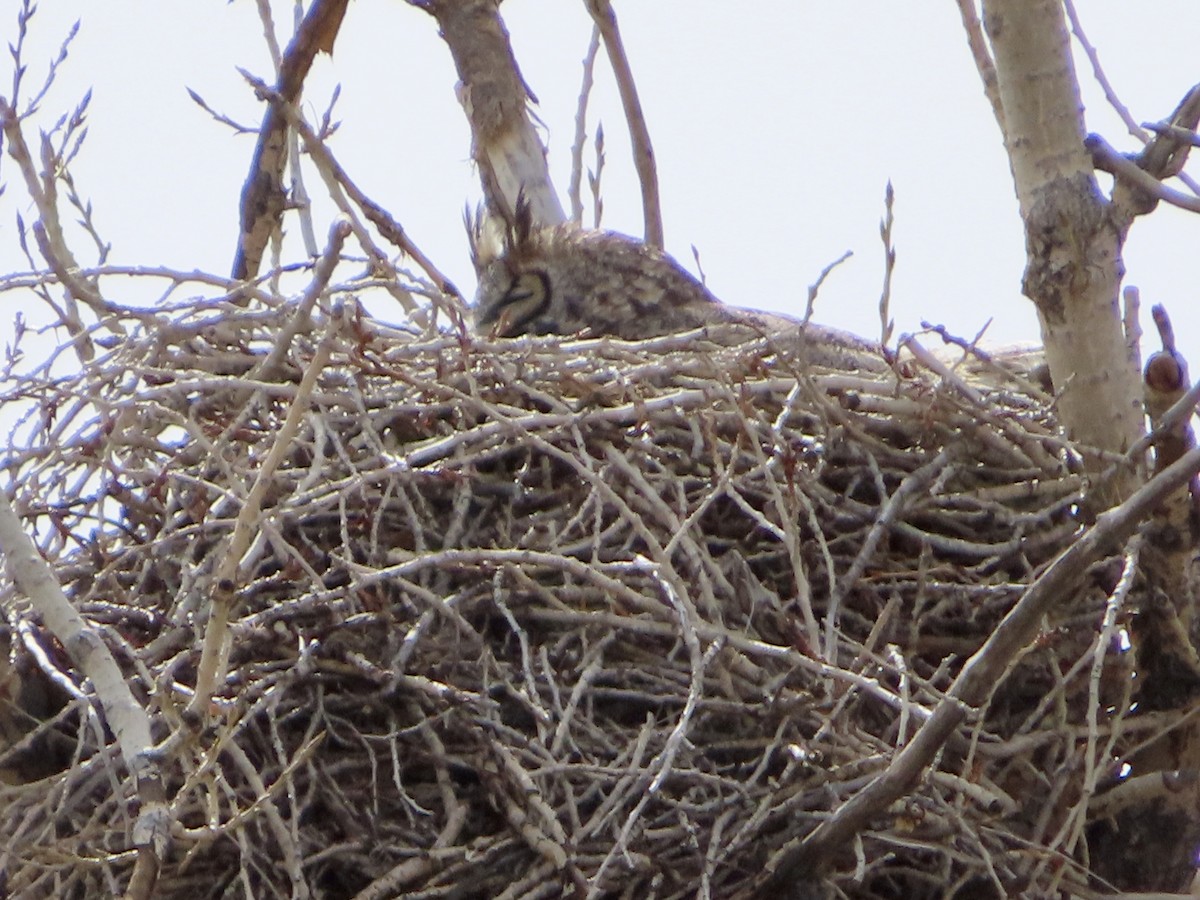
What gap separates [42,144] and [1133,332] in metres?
2.50

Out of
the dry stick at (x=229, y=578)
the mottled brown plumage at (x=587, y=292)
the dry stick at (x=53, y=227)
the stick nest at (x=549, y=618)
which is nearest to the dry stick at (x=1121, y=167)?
the stick nest at (x=549, y=618)

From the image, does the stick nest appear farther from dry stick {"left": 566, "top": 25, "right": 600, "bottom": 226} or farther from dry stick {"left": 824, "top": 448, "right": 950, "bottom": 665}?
dry stick {"left": 566, "top": 25, "right": 600, "bottom": 226}

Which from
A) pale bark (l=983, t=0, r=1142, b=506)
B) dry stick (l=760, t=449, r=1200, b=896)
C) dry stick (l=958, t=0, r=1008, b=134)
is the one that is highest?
dry stick (l=958, t=0, r=1008, b=134)

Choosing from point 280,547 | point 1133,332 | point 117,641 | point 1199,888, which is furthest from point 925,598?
point 117,641

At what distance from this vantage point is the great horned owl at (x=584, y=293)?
13.2ft

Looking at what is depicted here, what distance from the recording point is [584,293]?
4.05m

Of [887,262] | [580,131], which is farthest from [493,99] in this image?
[887,262]

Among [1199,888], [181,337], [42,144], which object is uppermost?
[42,144]

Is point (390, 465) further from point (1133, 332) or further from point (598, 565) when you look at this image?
point (1133, 332)

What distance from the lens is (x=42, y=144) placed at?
3.94 m

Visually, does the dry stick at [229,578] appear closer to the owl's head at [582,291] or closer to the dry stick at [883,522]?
the dry stick at [883,522]

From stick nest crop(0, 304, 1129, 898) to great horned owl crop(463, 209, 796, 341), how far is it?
0.86 m

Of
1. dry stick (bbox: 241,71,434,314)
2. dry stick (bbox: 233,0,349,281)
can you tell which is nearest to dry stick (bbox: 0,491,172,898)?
dry stick (bbox: 241,71,434,314)

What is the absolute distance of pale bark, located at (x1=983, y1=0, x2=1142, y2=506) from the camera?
255 centimetres
